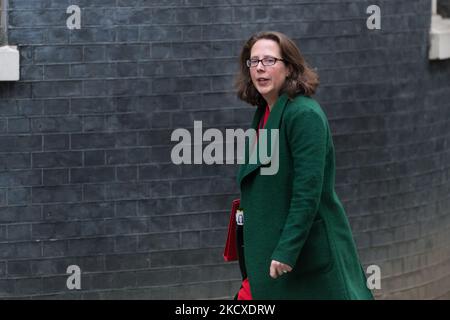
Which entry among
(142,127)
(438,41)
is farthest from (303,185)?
(438,41)

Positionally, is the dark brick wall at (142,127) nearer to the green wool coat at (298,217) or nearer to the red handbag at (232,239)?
the red handbag at (232,239)

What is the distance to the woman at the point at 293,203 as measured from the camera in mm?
5504

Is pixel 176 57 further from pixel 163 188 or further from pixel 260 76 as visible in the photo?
pixel 260 76

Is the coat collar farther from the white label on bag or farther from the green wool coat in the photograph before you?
the white label on bag

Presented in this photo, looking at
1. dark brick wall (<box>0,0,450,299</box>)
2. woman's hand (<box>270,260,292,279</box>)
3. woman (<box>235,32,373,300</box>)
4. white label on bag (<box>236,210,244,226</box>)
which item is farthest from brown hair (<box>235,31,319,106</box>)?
dark brick wall (<box>0,0,450,299</box>)

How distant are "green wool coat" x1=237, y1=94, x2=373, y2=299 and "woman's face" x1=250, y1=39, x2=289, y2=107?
0.10 m

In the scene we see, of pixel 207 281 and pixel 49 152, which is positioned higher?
pixel 49 152

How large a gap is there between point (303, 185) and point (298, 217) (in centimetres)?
15

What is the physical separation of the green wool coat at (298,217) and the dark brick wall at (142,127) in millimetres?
2803

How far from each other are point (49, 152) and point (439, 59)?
3.37 metres

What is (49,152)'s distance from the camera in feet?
27.3

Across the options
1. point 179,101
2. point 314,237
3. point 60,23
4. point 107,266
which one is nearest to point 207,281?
point 107,266

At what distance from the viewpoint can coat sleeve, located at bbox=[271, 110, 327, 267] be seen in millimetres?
5480

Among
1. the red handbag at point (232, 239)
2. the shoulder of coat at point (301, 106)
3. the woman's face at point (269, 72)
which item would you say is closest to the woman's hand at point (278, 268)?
the red handbag at point (232, 239)
